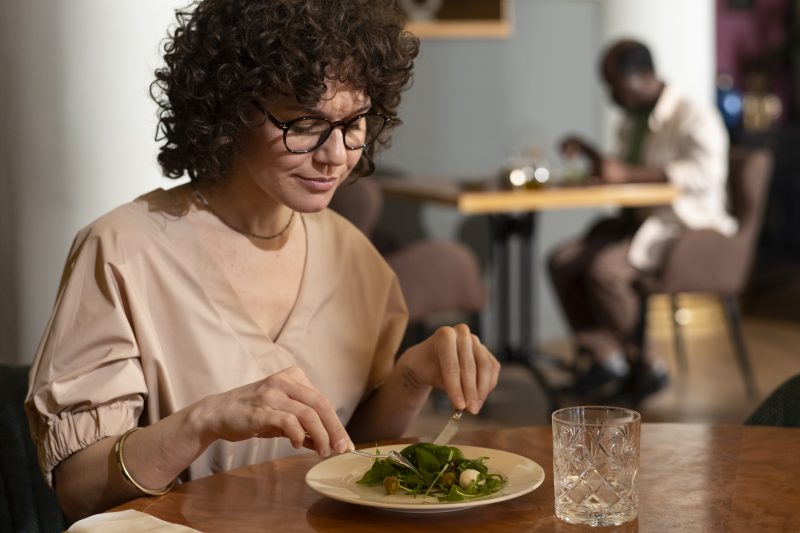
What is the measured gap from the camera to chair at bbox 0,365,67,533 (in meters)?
1.57

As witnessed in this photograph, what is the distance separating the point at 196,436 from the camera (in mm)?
1322

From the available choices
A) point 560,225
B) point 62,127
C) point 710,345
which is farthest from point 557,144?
point 62,127

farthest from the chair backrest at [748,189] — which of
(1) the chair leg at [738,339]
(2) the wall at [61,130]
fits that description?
(2) the wall at [61,130]

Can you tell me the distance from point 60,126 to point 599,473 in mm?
1309

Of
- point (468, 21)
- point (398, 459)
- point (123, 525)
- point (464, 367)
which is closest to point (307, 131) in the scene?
point (464, 367)

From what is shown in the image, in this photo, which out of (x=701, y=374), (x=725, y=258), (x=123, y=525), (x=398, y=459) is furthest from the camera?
(x=701, y=374)

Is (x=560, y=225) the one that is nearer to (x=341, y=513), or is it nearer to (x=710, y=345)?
(x=710, y=345)

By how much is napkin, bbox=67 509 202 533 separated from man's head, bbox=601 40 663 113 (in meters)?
3.97

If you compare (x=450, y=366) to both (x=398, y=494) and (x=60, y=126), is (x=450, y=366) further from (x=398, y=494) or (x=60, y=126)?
(x=60, y=126)

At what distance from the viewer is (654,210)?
15.8ft

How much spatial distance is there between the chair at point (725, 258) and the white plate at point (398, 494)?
320 centimetres

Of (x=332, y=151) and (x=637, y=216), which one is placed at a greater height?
(x=332, y=151)

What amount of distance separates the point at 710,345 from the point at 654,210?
119 cm

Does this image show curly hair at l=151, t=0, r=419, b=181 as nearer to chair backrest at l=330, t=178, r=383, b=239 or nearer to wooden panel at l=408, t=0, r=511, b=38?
chair backrest at l=330, t=178, r=383, b=239
